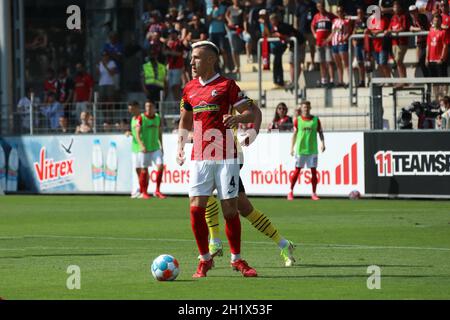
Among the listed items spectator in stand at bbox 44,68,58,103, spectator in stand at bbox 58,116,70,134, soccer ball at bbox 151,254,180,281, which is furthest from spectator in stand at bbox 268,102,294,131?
soccer ball at bbox 151,254,180,281

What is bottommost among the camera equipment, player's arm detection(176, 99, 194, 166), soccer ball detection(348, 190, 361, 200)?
soccer ball detection(348, 190, 361, 200)

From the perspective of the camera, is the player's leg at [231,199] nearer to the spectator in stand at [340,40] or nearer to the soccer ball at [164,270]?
the soccer ball at [164,270]

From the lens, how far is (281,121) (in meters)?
30.4

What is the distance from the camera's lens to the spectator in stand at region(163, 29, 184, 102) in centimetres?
3512

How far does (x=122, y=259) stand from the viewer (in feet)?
49.4

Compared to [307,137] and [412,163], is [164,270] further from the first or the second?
[307,137]

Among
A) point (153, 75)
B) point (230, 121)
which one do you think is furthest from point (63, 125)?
point (230, 121)

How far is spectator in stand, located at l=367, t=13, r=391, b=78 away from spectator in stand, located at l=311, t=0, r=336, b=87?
158cm

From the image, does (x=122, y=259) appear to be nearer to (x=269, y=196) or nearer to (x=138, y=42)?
(x=269, y=196)

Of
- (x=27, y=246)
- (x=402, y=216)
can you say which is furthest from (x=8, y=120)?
(x=27, y=246)

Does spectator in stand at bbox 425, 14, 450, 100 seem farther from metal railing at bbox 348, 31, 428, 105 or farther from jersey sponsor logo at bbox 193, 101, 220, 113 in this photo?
jersey sponsor logo at bbox 193, 101, 220, 113

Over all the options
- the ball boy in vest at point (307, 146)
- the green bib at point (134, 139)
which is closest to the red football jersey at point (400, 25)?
the ball boy in vest at point (307, 146)

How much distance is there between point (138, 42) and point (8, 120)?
22.1ft
